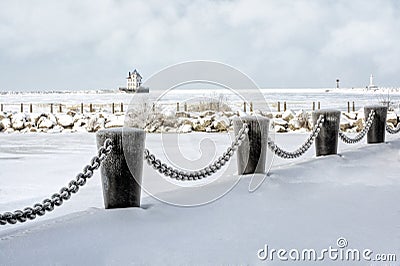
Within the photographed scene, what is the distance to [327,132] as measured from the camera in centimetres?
730

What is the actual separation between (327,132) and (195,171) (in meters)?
3.50

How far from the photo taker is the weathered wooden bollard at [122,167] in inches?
149

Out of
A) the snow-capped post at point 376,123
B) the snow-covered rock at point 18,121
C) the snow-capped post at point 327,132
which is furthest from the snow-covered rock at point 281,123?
the snow-covered rock at point 18,121

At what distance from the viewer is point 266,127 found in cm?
548

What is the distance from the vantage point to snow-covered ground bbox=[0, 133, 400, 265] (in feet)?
9.75

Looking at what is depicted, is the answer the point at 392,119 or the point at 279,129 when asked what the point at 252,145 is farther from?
the point at 392,119

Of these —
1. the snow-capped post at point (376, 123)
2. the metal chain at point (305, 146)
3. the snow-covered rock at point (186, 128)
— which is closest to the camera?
the metal chain at point (305, 146)

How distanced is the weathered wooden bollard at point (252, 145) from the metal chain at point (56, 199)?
207cm

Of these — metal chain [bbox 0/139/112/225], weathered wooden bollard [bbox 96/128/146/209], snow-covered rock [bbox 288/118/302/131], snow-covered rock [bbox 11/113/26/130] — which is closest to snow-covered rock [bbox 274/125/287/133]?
snow-covered rock [bbox 288/118/302/131]

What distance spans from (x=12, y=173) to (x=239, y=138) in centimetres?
375

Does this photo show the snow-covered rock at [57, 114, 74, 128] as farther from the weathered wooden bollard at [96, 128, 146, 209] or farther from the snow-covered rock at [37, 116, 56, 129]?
the weathered wooden bollard at [96, 128, 146, 209]

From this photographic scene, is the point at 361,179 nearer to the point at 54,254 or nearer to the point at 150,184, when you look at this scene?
the point at 150,184

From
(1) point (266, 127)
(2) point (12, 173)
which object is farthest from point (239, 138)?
(2) point (12, 173)

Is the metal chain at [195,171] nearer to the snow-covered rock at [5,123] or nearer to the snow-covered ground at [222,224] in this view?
the snow-covered ground at [222,224]
